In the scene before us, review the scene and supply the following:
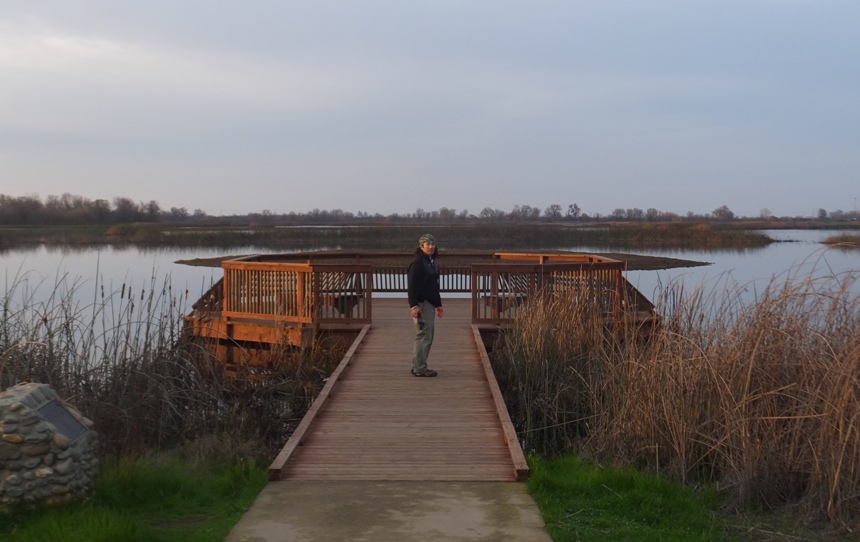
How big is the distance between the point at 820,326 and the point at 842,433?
1518 mm

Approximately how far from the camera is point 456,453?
22.5ft

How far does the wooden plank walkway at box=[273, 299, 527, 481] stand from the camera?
6.36 meters

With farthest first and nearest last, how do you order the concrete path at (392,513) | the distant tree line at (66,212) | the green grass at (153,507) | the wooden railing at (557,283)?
the distant tree line at (66,212) < the wooden railing at (557,283) < the concrete path at (392,513) < the green grass at (153,507)

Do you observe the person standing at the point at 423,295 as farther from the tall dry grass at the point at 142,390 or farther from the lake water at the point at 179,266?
the lake water at the point at 179,266

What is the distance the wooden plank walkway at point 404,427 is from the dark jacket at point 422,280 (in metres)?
0.99

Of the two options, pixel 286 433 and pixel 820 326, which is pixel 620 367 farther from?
pixel 286 433

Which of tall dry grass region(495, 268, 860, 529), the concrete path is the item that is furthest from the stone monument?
tall dry grass region(495, 268, 860, 529)

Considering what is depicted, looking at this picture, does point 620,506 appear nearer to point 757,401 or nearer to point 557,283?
point 757,401

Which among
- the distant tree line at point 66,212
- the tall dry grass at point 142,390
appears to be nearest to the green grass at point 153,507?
the tall dry grass at point 142,390

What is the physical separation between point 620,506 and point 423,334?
4893 mm

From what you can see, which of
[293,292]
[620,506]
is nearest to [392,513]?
[620,506]

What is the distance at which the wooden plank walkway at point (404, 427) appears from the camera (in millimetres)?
6355

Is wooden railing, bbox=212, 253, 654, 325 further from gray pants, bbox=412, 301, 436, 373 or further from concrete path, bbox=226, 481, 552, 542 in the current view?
concrete path, bbox=226, 481, 552, 542

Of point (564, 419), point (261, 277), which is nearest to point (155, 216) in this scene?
point (261, 277)
